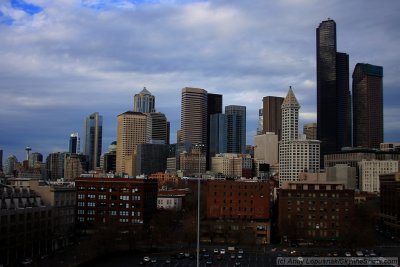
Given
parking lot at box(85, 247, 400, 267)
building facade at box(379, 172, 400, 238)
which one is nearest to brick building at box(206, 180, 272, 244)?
parking lot at box(85, 247, 400, 267)

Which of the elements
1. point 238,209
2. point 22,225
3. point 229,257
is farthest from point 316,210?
point 22,225

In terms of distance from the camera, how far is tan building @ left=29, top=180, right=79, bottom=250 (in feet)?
368

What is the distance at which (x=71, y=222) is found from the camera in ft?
403

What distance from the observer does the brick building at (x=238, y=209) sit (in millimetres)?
127188

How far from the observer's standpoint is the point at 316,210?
130000 mm

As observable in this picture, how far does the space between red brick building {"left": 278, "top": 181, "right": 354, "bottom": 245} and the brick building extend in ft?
13.9

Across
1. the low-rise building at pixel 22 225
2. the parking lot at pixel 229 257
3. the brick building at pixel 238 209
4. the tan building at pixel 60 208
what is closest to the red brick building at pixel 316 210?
the brick building at pixel 238 209

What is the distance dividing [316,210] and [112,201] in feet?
165

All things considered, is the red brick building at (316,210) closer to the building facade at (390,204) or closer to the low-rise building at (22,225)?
the building facade at (390,204)

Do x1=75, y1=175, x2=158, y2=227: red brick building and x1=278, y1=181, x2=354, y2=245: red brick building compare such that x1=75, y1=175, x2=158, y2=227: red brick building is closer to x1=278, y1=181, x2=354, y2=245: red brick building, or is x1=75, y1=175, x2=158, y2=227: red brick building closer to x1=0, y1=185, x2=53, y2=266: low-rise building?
x1=0, y1=185, x2=53, y2=266: low-rise building

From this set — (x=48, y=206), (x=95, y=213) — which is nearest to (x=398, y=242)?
(x=95, y=213)

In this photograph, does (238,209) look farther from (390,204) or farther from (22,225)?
(390,204)

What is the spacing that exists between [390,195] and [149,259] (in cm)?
10069

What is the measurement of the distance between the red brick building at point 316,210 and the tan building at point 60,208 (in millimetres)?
49041
